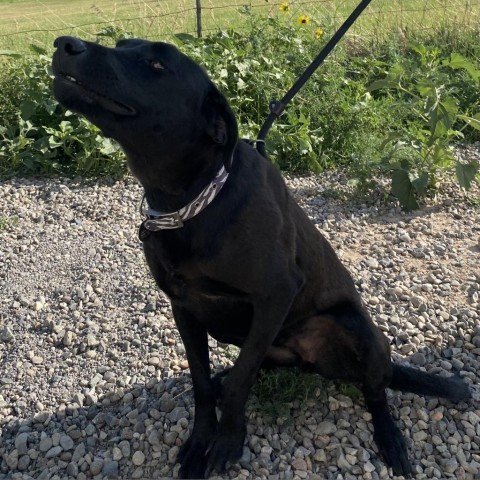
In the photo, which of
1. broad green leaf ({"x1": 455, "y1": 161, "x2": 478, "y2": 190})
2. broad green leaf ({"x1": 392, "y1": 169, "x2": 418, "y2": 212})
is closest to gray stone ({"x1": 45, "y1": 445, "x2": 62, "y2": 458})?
broad green leaf ({"x1": 392, "y1": 169, "x2": 418, "y2": 212})

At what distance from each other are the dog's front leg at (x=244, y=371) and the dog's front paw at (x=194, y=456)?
2cm

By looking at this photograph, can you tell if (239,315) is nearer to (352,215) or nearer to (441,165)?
(352,215)

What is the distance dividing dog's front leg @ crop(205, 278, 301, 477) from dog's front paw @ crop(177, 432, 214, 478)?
25 millimetres

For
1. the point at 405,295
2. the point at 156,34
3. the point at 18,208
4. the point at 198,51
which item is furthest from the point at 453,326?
the point at 156,34

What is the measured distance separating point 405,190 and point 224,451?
2578 mm

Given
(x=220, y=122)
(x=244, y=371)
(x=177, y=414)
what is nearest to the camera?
(x=220, y=122)

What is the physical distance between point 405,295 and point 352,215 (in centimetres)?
108

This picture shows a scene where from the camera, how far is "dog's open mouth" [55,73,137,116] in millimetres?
2064

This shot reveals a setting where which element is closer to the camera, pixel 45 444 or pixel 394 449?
pixel 394 449

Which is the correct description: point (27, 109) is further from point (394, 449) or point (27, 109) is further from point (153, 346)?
point (394, 449)

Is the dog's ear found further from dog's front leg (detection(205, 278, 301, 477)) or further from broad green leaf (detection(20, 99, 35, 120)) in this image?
broad green leaf (detection(20, 99, 35, 120))

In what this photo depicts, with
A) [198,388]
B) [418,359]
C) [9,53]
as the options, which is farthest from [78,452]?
[9,53]

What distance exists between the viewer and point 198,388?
275 cm

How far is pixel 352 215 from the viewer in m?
4.68
